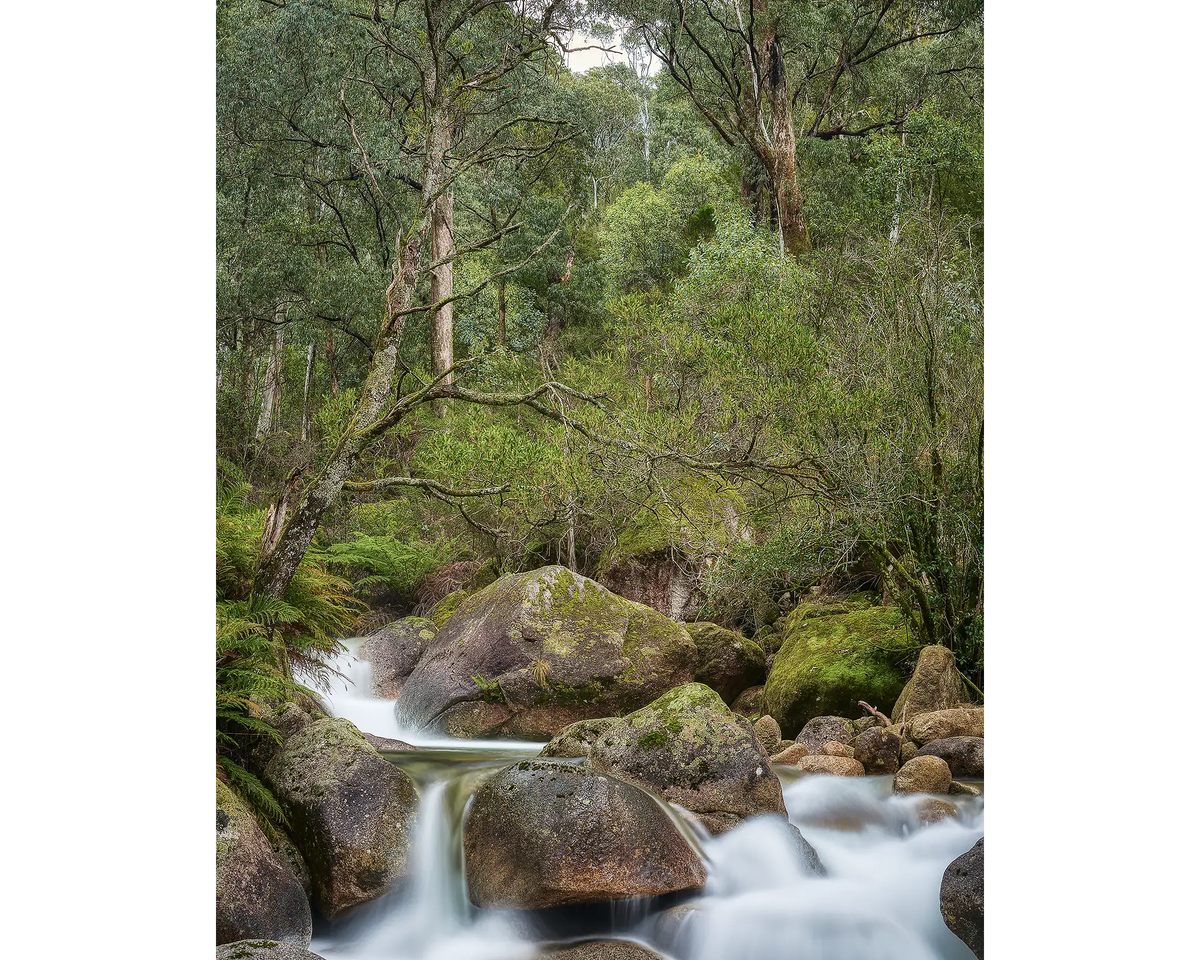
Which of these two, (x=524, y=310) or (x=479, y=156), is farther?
(x=524, y=310)

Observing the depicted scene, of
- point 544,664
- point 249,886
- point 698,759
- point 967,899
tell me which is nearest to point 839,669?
point 544,664

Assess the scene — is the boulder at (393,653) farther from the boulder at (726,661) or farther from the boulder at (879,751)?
the boulder at (879,751)

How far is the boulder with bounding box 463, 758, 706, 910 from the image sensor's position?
5.85 m

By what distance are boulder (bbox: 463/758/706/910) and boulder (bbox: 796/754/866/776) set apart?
2124mm

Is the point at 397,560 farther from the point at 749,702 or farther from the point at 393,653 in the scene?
the point at 749,702

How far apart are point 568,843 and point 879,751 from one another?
11.6 ft

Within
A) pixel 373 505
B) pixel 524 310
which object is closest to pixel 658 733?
pixel 373 505

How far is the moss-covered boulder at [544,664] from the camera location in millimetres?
10281

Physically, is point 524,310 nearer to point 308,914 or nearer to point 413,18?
point 413,18

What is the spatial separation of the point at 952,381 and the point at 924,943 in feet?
16.2

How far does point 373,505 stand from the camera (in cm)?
1487

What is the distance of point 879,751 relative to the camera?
8.28 metres
